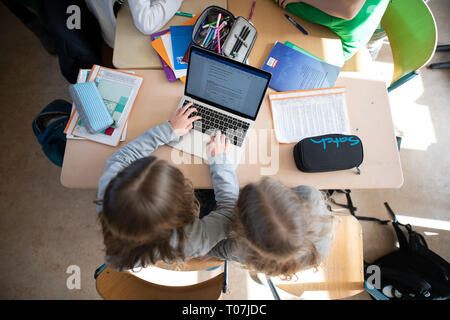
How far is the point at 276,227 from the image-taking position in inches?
28.5

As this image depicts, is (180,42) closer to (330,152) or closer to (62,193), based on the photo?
(330,152)

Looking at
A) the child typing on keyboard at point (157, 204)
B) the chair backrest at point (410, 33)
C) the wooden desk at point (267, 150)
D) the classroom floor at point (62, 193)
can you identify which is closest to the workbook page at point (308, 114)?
the wooden desk at point (267, 150)

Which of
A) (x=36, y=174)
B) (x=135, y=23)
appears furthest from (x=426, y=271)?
(x=36, y=174)

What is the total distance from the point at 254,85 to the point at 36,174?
1651mm

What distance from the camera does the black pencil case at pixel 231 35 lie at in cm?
107

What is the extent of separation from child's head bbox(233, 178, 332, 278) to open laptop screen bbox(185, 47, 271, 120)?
12.1 inches

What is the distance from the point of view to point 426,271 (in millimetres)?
1356

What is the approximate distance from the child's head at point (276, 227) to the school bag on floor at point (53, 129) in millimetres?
890

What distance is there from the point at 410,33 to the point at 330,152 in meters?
0.74

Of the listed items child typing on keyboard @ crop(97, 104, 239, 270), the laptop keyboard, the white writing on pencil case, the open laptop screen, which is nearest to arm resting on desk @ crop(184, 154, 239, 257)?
child typing on keyboard @ crop(97, 104, 239, 270)

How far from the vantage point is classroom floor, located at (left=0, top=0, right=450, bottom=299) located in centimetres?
161

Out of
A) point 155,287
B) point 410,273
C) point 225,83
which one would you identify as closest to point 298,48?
point 225,83

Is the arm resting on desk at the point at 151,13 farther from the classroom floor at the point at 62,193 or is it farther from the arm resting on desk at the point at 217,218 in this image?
the classroom floor at the point at 62,193

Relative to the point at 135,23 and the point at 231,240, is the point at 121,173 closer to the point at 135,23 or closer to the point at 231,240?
the point at 231,240
